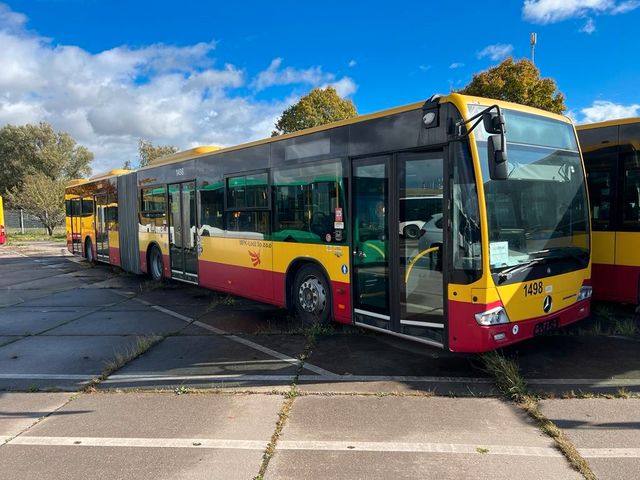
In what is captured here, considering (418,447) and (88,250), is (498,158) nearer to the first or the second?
(418,447)

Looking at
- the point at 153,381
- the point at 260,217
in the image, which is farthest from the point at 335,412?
the point at 260,217

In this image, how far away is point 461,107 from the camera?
511cm

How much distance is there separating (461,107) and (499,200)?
104cm

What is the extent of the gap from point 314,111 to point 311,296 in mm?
28578

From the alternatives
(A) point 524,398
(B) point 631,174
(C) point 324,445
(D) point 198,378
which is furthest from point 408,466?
(B) point 631,174

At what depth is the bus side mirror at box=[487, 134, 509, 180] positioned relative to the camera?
4762 millimetres

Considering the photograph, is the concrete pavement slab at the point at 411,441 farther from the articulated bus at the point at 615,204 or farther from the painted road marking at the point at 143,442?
the articulated bus at the point at 615,204

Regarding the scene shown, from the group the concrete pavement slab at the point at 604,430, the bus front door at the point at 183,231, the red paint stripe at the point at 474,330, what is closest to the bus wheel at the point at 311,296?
the red paint stripe at the point at 474,330

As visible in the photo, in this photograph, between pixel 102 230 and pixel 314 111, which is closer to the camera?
pixel 102 230

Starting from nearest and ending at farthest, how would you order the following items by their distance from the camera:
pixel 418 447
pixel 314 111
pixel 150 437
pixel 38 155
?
pixel 418 447 → pixel 150 437 → pixel 314 111 → pixel 38 155

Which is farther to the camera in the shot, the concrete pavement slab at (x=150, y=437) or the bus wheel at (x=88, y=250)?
the bus wheel at (x=88, y=250)

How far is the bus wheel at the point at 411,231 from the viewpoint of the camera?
5699 mm

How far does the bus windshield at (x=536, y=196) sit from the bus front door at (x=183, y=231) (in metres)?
6.92

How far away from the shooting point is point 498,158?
188 inches
